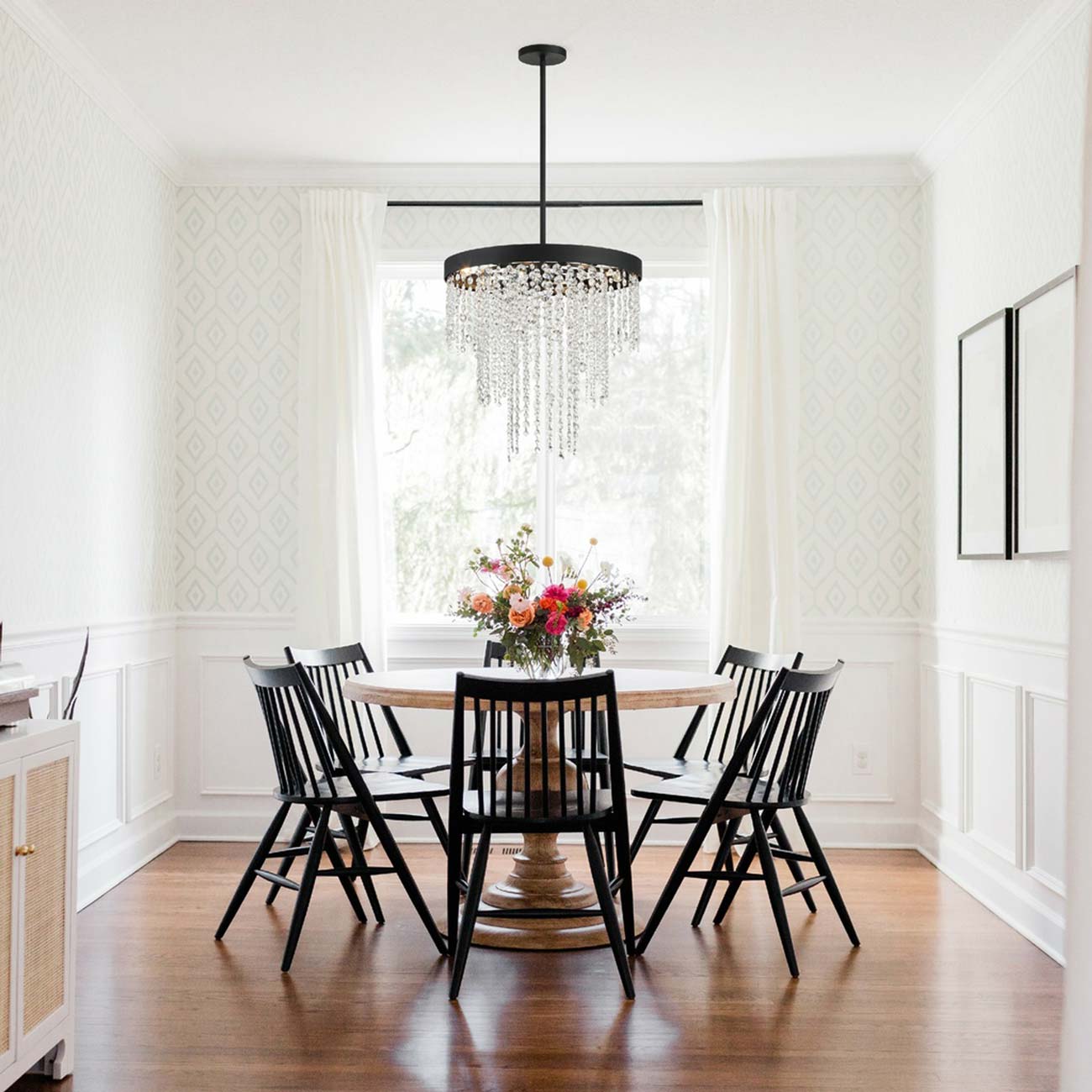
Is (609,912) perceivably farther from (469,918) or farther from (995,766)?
(995,766)

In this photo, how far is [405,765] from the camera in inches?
162

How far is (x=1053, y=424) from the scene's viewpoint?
354 centimetres

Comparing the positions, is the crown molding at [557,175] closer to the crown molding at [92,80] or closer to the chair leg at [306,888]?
the crown molding at [92,80]

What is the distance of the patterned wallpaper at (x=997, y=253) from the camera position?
11.6ft

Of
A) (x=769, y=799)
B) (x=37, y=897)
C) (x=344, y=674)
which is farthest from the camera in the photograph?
(x=344, y=674)

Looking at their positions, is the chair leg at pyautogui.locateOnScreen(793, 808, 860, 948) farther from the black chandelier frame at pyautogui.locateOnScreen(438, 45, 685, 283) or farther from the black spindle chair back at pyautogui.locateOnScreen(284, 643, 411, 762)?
the black chandelier frame at pyautogui.locateOnScreen(438, 45, 685, 283)

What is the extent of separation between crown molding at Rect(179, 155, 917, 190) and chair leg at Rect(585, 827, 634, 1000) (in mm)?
2936

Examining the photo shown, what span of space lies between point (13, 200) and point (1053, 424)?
3.11 metres

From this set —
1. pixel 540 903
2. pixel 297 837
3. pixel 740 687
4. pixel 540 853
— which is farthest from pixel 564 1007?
pixel 740 687

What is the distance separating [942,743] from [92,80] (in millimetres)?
3878

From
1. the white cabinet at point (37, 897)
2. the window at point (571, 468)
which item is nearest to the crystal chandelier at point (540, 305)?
the window at point (571, 468)

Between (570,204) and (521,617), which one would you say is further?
(570,204)

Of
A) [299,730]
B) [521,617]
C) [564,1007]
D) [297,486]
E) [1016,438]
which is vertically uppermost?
[1016,438]

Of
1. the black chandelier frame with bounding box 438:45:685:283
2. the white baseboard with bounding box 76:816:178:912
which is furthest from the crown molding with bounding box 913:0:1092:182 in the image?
the white baseboard with bounding box 76:816:178:912
